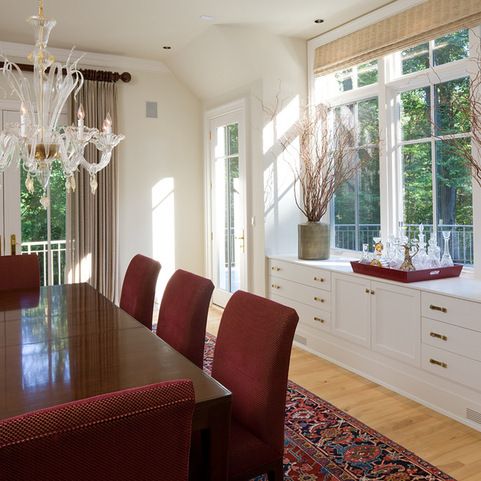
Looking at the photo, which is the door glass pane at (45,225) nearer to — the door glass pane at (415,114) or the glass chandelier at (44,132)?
the glass chandelier at (44,132)

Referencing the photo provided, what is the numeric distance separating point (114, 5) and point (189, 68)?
1493mm

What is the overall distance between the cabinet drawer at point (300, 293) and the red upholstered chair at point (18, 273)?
2.11 meters

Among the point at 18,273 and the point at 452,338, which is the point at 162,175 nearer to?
the point at 18,273

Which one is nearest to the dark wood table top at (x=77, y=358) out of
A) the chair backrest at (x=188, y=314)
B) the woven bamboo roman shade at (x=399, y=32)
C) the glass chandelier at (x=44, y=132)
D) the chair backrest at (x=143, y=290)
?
the chair backrest at (x=188, y=314)

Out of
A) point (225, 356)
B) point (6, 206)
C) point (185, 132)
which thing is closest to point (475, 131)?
point (225, 356)

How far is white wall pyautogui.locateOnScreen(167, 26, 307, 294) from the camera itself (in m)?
4.52

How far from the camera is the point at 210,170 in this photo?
5691mm

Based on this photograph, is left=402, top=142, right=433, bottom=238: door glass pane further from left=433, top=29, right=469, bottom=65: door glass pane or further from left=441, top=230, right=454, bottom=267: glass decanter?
left=433, top=29, right=469, bottom=65: door glass pane

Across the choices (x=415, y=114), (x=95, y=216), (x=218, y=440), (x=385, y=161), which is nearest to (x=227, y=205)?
(x=95, y=216)

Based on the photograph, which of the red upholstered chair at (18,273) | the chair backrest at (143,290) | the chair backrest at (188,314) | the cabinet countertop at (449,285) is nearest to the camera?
the chair backrest at (188,314)

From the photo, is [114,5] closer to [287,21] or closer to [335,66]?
[287,21]

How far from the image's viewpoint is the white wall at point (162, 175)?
5410 mm

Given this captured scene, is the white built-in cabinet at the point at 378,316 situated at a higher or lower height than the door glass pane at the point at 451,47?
lower

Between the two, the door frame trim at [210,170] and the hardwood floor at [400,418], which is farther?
the door frame trim at [210,170]
